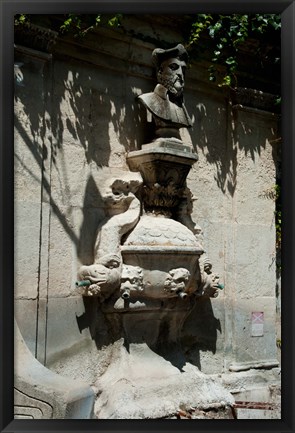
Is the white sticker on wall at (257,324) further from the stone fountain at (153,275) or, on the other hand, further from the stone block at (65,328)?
the stone block at (65,328)

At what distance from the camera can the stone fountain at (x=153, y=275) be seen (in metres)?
5.00

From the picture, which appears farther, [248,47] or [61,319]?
[248,47]

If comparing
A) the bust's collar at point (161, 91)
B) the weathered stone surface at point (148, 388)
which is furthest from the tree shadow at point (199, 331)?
the bust's collar at point (161, 91)

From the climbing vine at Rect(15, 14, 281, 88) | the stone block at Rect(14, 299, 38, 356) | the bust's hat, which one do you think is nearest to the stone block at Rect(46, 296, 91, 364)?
the stone block at Rect(14, 299, 38, 356)

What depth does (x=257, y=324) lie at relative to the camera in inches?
249

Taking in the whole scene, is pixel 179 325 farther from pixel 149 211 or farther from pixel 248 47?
pixel 248 47

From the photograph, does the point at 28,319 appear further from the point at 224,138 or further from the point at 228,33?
the point at 228,33

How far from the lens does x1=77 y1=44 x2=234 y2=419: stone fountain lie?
500 cm

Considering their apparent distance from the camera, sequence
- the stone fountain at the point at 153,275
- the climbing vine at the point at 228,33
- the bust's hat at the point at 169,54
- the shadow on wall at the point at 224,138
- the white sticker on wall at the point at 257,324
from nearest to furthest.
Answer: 1. the stone fountain at the point at 153,275
2. the bust's hat at the point at 169,54
3. the climbing vine at the point at 228,33
4. the shadow on wall at the point at 224,138
5. the white sticker on wall at the point at 257,324

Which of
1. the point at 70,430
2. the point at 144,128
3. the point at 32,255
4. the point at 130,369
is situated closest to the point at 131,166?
the point at 144,128

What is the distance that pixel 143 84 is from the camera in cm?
561

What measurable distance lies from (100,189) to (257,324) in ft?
6.90

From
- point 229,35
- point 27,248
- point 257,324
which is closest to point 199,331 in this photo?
point 257,324

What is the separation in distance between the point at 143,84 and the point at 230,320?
2239 millimetres
